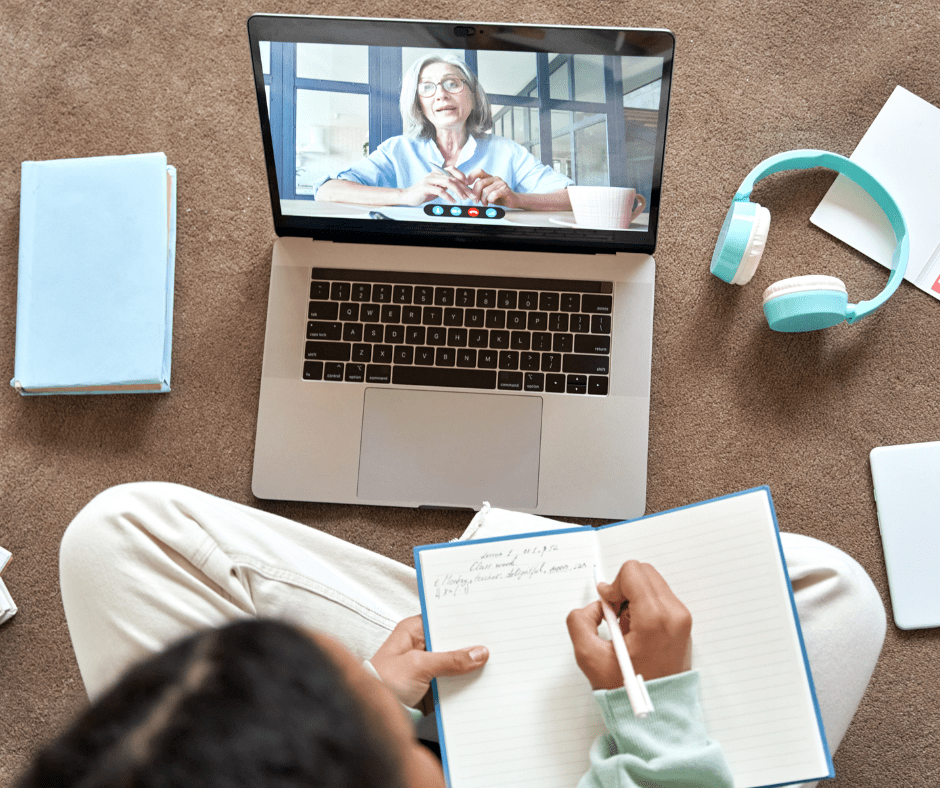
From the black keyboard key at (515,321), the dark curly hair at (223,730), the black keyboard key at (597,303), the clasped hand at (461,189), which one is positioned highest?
the clasped hand at (461,189)

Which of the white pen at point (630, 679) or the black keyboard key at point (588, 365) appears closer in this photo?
the white pen at point (630, 679)

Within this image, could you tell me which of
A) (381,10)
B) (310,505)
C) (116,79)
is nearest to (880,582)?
(310,505)

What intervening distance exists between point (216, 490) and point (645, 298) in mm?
549

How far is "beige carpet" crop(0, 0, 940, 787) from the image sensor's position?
851mm

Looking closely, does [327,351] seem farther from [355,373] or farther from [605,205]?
[605,205]

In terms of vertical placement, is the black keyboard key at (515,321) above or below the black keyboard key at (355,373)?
above

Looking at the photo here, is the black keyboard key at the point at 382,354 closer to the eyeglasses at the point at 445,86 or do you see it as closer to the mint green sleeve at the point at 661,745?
the eyeglasses at the point at 445,86

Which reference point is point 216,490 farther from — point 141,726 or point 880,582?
point 880,582

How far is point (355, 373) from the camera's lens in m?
0.79

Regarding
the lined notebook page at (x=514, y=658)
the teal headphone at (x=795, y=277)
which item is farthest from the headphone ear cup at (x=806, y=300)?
the lined notebook page at (x=514, y=658)

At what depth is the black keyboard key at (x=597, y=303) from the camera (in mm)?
786

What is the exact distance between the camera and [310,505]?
86cm

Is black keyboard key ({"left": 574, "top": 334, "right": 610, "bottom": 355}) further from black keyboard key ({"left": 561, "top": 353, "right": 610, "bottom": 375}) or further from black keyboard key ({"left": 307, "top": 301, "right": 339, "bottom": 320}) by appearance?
black keyboard key ({"left": 307, "top": 301, "right": 339, "bottom": 320})

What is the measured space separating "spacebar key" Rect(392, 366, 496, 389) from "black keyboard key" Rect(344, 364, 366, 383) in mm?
34
